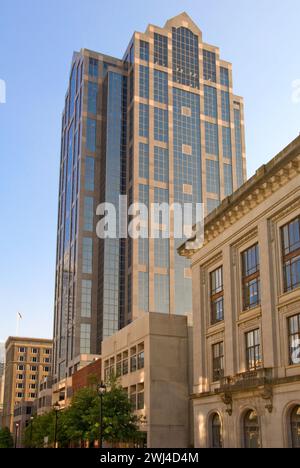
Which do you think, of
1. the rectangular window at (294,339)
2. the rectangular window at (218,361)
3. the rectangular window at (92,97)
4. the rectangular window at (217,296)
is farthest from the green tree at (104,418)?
the rectangular window at (92,97)

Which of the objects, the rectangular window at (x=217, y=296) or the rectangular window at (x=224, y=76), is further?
the rectangular window at (x=224, y=76)

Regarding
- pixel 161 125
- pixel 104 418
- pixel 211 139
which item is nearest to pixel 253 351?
pixel 104 418

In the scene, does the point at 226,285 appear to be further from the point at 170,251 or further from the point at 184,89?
the point at 184,89

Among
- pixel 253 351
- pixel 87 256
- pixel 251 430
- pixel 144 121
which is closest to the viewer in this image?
pixel 251 430

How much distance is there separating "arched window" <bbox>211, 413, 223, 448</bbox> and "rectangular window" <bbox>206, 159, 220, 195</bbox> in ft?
285

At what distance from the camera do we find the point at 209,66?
5615 inches

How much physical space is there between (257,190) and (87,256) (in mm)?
83883

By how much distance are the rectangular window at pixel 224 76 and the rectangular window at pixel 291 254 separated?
4263 inches

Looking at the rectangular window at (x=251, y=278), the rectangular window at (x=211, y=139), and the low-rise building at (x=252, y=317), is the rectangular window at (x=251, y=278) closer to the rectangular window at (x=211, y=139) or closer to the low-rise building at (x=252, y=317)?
the low-rise building at (x=252, y=317)

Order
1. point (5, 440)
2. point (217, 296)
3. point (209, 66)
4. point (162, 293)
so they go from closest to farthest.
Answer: point (217, 296)
point (162, 293)
point (5, 440)
point (209, 66)

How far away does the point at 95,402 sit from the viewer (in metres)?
51.2

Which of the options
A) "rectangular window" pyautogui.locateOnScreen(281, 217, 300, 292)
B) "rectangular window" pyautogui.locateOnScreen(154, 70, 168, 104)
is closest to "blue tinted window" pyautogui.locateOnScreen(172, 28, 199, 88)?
"rectangular window" pyautogui.locateOnScreen(154, 70, 168, 104)

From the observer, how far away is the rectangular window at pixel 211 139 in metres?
136

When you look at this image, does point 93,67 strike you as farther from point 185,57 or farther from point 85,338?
point 85,338
